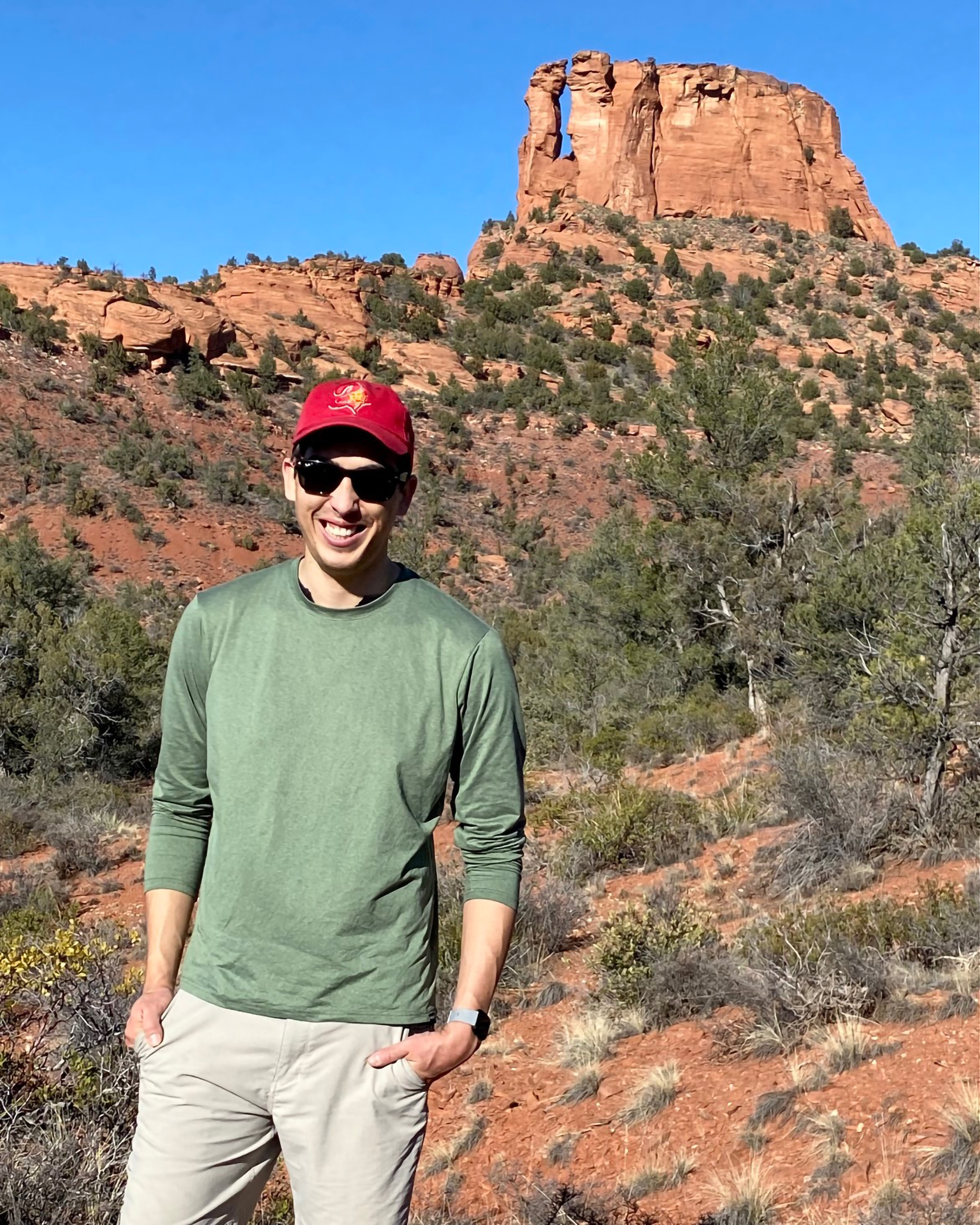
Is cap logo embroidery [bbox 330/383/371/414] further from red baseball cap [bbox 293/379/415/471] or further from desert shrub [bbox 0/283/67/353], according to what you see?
desert shrub [bbox 0/283/67/353]

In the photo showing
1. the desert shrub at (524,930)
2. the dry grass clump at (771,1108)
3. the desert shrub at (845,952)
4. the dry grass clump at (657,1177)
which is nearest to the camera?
the dry grass clump at (657,1177)

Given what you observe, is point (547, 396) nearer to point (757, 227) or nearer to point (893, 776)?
point (757, 227)

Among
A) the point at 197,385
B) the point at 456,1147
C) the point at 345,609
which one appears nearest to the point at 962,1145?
the point at 456,1147

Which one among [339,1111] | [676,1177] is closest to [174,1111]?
[339,1111]

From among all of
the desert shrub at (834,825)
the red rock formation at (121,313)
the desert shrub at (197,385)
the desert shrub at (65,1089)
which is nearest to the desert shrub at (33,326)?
the red rock formation at (121,313)

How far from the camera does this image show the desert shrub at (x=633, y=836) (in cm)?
749

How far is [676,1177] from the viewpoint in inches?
143

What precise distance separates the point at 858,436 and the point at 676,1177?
31755 mm

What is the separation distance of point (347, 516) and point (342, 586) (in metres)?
0.13

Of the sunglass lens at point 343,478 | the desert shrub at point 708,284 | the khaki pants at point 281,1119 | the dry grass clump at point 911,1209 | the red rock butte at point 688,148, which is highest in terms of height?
the red rock butte at point 688,148

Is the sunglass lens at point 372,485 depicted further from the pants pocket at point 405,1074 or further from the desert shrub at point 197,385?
the desert shrub at point 197,385

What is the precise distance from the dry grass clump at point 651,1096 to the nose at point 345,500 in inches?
134

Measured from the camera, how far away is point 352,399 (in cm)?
175

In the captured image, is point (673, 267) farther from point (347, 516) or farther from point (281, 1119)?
point (281, 1119)
